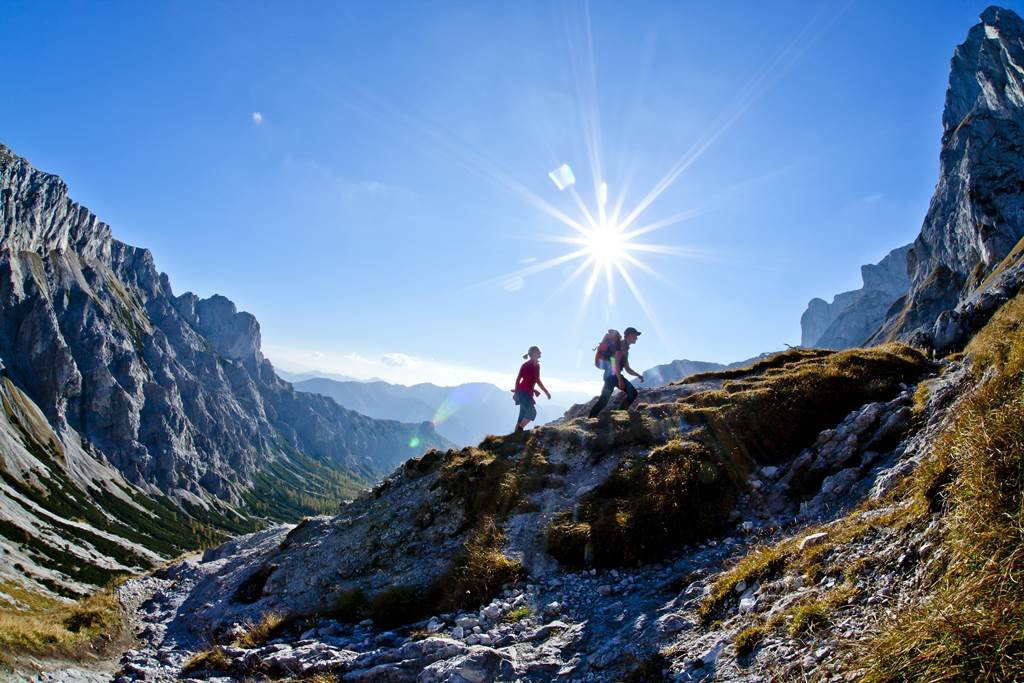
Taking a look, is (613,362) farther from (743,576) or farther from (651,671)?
(651,671)

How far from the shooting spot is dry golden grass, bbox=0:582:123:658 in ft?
48.0

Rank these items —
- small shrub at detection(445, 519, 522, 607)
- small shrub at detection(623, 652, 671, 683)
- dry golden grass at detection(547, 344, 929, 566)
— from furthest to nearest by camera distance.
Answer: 1. dry golden grass at detection(547, 344, 929, 566)
2. small shrub at detection(445, 519, 522, 607)
3. small shrub at detection(623, 652, 671, 683)

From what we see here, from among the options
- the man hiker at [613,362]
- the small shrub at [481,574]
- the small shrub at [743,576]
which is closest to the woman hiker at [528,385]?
the man hiker at [613,362]

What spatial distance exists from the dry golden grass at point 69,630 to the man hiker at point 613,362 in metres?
20.9

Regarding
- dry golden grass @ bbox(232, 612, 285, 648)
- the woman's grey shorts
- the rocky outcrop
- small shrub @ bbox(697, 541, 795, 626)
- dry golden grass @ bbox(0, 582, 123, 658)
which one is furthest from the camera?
the woman's grey shorts

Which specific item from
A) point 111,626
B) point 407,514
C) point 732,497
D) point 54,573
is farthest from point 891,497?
point 54,573

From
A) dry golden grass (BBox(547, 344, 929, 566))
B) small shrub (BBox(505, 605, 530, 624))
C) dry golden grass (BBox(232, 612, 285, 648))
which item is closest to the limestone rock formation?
dry golden grass (BBox(547, 344, 929, 566))

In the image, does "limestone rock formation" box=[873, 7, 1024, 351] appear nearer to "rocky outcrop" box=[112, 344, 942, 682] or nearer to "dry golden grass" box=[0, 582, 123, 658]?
"rocky outcrop" box=[112, 344, 942, 682]

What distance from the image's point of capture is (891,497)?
8.88 meters

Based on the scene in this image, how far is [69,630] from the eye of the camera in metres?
18.3

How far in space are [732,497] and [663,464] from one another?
7.61 feet

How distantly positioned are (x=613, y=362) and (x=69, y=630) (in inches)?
950

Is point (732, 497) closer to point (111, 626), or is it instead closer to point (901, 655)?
point (901, 655)

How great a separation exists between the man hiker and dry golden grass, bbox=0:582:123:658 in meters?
20.9
